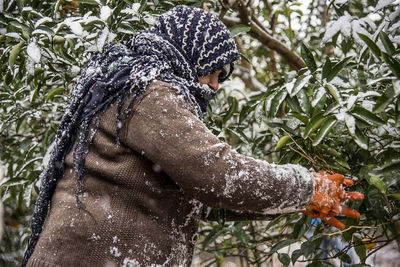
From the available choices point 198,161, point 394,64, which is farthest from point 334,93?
point 198,161

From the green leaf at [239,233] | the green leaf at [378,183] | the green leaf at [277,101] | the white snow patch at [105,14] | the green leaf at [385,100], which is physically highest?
the green leaf at [385,100]

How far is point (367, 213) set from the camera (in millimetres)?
1545

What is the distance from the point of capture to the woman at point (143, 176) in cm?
107

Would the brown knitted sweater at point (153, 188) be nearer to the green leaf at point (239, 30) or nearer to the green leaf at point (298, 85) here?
the green leaf at point (298, 85)

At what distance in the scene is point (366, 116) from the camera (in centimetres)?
116

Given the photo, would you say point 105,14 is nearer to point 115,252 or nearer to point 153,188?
point 153,188

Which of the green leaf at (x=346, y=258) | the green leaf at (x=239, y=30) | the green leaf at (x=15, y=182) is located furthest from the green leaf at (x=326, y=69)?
the green leaf at (x=15, y=182)

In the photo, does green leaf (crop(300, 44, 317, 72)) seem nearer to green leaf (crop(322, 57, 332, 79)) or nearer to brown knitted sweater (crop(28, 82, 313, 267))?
green leaf (crop(322, 57, 332, 79))

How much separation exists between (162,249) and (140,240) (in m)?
0.07

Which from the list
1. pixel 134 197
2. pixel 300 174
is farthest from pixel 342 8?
pixel 134 197

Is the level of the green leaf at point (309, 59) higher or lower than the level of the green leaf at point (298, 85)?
higher

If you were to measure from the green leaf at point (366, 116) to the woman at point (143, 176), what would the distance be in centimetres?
20

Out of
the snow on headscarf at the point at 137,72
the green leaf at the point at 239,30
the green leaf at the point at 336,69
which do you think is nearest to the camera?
the snow on headscarf at the point at 137,72

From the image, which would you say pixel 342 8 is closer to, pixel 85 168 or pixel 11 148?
pixel 85 168
